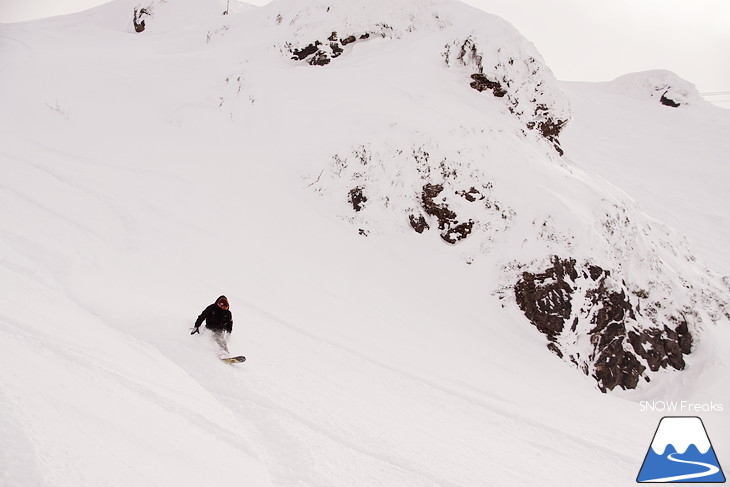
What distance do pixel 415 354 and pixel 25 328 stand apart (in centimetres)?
661

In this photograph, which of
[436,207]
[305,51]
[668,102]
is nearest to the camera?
[436,207]

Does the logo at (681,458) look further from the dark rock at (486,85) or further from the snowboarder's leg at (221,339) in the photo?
the dark rock at (486,85)

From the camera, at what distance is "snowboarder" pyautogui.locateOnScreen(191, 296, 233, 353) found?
7105 millimetres

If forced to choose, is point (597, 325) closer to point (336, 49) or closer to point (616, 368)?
point (616, 368)

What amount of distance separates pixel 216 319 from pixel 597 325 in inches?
374

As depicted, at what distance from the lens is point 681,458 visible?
809 centimetres

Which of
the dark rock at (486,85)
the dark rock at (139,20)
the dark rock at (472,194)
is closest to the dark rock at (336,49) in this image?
the dark rock at (486,85)

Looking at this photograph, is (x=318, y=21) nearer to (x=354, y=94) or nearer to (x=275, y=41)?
(x=275, y=41)

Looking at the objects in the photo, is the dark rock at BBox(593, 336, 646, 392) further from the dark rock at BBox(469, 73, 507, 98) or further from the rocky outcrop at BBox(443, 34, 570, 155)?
the dark rock at BBox(469, 73, 507, 98)

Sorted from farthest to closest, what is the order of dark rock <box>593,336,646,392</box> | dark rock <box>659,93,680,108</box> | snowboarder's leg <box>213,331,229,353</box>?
dark rock <box>659,93,680,108</box>
dark rock <box>593,336,646,392</box>
snowboarder's leg <box>213,331,229,353</box>

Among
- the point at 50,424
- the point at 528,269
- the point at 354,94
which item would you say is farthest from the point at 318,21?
the point at 50,424

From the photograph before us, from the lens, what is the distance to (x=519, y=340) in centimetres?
1092

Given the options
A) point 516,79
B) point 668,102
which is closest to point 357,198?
point 516,79

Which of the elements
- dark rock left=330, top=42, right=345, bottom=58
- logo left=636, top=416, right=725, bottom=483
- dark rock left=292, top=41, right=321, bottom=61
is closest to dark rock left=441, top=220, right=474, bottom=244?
logo left=636, top=416, right=725, bottom=483
